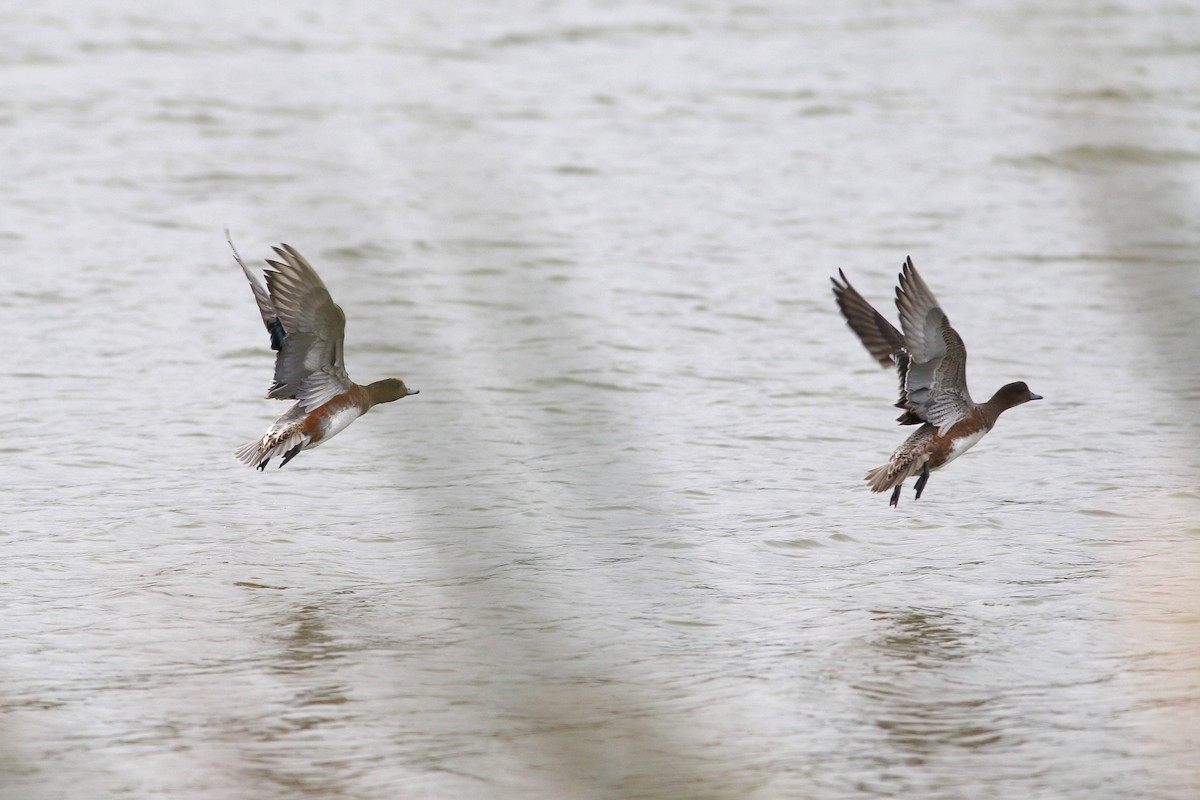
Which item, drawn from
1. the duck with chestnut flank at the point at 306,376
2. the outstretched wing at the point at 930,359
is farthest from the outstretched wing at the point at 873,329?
the duck with chestnut flank at the point at 306,376

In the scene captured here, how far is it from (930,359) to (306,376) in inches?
115

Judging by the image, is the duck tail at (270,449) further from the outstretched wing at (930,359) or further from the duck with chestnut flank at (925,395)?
the outstretched wing at (930,359)

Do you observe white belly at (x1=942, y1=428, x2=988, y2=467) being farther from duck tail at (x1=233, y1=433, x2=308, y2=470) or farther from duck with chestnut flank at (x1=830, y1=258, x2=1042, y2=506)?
duck tail at (x1=233, y1=433, x2=308, y2=470)

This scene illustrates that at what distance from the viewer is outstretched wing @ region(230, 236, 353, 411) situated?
7324 mm

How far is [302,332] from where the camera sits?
780cm

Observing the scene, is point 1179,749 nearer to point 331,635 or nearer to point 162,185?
point 331,635

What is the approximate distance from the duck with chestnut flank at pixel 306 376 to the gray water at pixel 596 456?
1.53 feet

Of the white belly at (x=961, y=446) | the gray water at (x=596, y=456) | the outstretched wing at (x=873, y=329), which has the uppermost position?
the outstretched wing at (x=873, y=329)

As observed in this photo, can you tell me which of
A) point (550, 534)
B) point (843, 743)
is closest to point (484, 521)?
point (550, 534)

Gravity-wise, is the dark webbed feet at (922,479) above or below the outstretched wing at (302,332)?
below

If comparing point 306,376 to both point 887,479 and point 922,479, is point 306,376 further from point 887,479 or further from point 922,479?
point 922,479

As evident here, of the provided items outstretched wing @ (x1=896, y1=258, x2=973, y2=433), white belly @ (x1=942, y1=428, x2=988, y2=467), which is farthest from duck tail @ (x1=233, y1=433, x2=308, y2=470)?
white belly @ (x1=942, y1=428, x2=988, y2=467)

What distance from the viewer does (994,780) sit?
532cm

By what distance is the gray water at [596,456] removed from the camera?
548 cm
